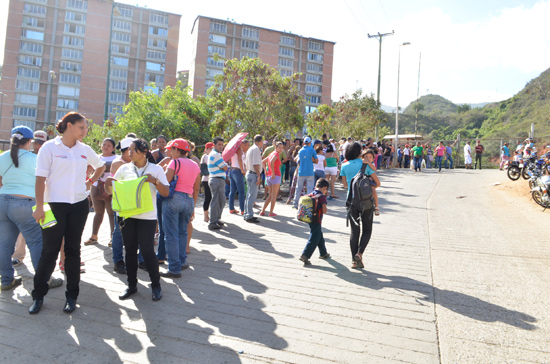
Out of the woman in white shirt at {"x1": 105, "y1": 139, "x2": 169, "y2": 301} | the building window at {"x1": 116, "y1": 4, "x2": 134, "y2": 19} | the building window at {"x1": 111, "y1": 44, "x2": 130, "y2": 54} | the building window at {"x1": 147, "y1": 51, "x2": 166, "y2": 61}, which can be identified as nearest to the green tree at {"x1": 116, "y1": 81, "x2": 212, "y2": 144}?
the woman in white shirt at {"x1": 105, "y1": 139, "x2": 169, "y2": 301}

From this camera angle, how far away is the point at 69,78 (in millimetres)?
71750

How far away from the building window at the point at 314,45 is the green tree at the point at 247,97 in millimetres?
74983

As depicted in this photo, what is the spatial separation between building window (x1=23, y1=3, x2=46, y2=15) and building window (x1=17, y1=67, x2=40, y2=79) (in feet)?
32.4

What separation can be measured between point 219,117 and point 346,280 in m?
13.1

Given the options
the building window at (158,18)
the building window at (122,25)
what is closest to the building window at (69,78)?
the building window at (122,25)

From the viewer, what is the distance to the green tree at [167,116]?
15.4 m

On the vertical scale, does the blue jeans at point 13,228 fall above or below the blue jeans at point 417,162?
below

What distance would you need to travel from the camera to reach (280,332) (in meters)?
3.58

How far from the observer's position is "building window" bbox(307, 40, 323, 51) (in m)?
87.9

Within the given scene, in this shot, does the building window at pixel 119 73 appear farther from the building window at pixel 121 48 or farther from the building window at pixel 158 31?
the building window at pixel 158 31

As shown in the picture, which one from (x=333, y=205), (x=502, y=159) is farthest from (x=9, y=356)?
(x=502, y=159)

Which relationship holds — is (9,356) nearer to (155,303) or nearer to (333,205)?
(155,303)

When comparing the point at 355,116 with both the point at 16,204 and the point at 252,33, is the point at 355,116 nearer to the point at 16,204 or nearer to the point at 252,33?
the point at 16,204

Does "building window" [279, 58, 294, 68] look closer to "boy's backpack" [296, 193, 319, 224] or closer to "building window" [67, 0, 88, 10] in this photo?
"building window" [67, 0, 88, 10]
